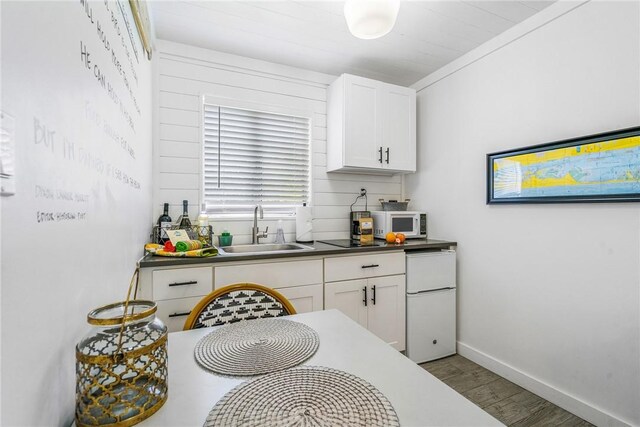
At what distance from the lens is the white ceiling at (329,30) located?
2.04 m

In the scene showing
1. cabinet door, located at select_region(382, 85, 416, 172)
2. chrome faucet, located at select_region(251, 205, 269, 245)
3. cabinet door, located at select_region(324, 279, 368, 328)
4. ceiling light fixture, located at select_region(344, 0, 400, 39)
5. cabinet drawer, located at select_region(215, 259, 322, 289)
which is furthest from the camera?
cabinet door, located at select_region(382, 85, 416, 172)

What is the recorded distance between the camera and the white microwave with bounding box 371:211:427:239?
2.80 m

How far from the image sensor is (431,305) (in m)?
2.60

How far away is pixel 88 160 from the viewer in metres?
0.81

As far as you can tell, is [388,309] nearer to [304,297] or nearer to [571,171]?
[304,297]

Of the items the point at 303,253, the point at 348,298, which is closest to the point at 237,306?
the point at 303,253

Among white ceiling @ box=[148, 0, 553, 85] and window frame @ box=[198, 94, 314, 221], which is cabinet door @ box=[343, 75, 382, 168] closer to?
white ceiling @ box=[148, 0, 553, 85]

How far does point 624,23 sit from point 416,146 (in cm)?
166

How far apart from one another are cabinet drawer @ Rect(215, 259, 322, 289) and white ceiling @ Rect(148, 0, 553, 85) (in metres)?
1.72

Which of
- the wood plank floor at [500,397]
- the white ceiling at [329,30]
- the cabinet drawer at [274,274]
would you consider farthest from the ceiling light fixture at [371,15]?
the wood plank floor at [500,397]

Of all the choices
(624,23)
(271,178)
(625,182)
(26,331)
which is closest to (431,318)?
(625,182)

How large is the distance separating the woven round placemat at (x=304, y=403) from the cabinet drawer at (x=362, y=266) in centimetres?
152

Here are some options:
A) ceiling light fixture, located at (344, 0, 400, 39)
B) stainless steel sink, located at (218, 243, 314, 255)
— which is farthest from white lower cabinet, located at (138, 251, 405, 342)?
ceiling light fixture, located at (344, 0, 400, 39)

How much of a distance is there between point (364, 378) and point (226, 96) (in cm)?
254
